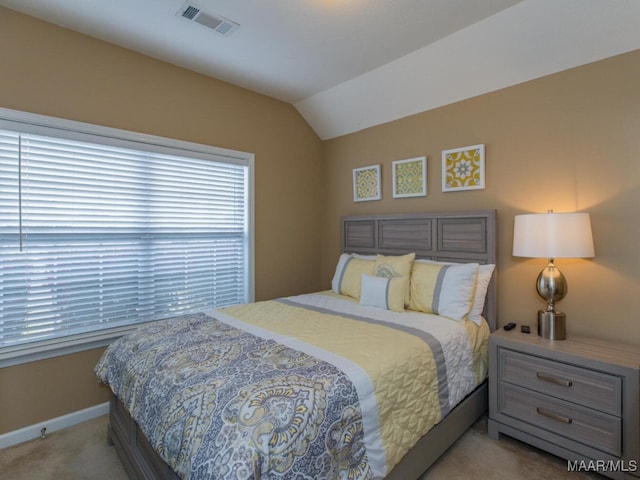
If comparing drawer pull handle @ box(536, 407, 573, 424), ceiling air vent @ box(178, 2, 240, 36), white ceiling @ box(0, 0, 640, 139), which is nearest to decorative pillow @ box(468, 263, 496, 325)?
drawer pull handle @ box(536, 407, 573, 424)

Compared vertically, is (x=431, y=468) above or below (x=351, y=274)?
below

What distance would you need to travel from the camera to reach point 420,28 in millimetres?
2309

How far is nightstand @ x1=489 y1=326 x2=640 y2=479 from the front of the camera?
1.71 metres

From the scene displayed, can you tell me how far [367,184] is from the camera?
356cm

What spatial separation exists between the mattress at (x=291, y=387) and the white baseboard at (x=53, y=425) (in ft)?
2.29

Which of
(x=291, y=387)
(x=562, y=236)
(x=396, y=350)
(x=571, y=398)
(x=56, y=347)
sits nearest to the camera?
(x=291, y=387)

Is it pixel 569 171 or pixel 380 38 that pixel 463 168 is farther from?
pixel 380 38

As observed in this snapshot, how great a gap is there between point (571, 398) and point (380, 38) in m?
2.64

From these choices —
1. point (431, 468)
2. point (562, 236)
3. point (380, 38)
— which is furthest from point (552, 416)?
point (380, 38)

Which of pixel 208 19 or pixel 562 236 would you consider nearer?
pixel 562 236

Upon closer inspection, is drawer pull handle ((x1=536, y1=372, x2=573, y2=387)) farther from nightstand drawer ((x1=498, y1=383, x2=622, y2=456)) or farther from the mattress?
the mattress

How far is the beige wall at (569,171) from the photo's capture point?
82.3 inches

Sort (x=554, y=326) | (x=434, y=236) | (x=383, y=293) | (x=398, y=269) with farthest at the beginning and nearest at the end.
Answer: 1. (x=434, y=236)
2. (x=398, y=269)
3. (x=383, y=293)
4. (x=554, y=326)

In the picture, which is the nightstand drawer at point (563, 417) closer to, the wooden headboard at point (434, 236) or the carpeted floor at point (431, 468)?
the carpeted floor at point (431, 468)
